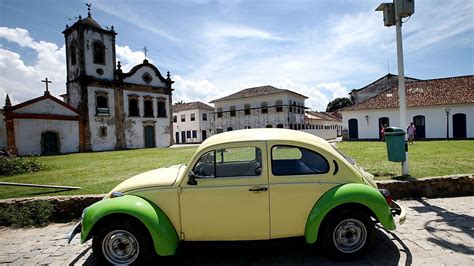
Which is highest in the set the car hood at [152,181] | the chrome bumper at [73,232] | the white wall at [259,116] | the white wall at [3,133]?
the white wall at [259,116]

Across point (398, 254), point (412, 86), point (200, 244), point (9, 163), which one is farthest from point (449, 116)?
point (9, 163)

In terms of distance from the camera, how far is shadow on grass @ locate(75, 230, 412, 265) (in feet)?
11.6

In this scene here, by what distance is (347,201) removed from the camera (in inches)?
136

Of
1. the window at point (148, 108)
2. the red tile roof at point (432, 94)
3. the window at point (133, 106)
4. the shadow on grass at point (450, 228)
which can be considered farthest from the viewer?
the window at point (148, 108)

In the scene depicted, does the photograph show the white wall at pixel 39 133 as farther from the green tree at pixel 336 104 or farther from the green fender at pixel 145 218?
the green tree at pixel 336 104

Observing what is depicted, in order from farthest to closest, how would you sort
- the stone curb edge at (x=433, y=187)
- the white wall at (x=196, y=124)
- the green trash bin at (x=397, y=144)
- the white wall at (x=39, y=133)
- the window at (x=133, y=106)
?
the white wall at (x=196, y=124) → the window at (x=133, y=106) → the white wall at (x=39, y=133) → the green trash bin at (x=397, y=144) → the stone curb edge at (x=433, y=187)

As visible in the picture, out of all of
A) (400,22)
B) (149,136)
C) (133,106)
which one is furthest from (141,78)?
(400,22)

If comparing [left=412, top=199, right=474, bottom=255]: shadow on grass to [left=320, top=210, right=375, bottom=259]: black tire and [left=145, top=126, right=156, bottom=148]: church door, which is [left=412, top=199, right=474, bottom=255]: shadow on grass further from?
[left=145, top=126, right=156, bottom=148]: church door

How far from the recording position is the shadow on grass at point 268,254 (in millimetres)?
3543

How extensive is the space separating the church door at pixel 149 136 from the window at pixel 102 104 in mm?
5085

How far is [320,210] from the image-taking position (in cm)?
346

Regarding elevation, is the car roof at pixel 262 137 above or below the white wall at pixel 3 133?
below

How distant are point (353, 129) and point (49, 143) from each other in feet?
97.7

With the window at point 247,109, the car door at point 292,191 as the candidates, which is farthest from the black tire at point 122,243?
the window at point 247,109
